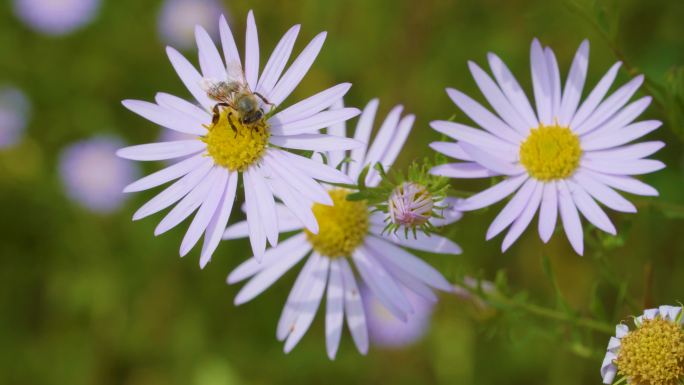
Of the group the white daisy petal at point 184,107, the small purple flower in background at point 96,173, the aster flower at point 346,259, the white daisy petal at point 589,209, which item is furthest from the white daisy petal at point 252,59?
the small purple flower in background at point 96,173

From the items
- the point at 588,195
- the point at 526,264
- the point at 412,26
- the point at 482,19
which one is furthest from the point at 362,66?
the point at 588,195

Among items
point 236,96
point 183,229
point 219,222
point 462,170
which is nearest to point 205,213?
point 219,222

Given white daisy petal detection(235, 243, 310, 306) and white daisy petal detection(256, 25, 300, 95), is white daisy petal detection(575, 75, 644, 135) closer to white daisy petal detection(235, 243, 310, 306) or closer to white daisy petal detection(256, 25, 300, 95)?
white daisy petal detection(256, 25, 300, 95)

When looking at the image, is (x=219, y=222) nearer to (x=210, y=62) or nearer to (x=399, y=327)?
(x=210, y=62)

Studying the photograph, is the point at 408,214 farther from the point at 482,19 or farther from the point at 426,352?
the point at 482,19

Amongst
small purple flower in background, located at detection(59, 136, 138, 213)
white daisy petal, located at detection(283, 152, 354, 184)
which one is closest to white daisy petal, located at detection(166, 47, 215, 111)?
white daisy petal, located at detection(283, 152, 354, 184)
